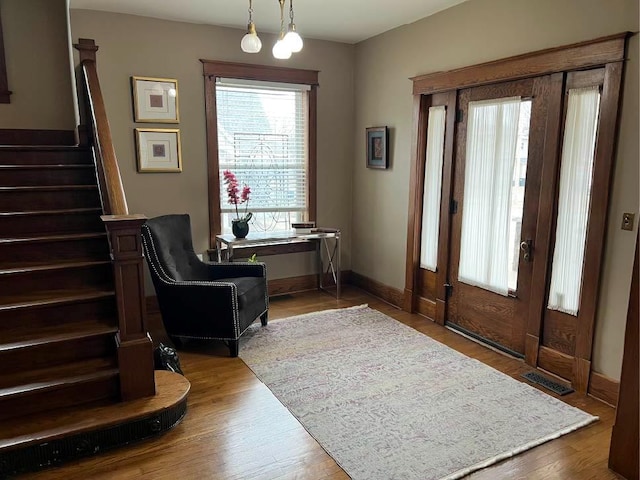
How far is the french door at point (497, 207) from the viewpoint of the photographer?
10.7 ft

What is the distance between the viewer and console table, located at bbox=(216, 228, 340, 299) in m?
4.41

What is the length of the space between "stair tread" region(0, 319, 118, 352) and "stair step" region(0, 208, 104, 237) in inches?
30.4

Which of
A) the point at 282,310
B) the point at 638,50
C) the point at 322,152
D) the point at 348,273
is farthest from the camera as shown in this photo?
the point at 348,273

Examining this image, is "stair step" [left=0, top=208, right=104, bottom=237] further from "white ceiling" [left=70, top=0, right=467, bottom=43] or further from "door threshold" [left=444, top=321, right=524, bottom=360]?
"door threshold" [left=444, top=321, right=524, bottom=360]

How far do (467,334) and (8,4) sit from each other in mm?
5020

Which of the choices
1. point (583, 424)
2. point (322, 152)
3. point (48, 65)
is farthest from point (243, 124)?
point (583, 424)

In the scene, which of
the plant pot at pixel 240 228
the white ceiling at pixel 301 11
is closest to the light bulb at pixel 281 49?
the white ceiling at pixel 301 11

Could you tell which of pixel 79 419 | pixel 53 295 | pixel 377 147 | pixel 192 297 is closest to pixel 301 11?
pixel 377 147

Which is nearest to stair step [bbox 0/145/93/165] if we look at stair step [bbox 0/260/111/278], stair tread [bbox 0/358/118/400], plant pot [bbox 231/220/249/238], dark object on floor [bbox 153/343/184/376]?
stair step [bbox 0/260/111/278]

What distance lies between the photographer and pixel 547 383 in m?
3.07

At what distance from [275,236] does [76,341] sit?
7.35 feet

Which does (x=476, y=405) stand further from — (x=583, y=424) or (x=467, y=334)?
(x=467, y=334)

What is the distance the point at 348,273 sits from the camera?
5461 mm

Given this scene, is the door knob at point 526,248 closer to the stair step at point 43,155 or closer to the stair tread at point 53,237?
the stair tread at point 53,237
